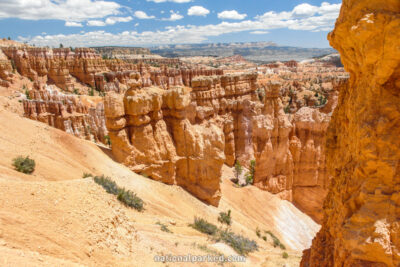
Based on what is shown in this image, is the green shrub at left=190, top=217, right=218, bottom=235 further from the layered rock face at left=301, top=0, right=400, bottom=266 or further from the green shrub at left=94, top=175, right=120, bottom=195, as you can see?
the layered rock face at left=301, top=0, right=400, bottom=266

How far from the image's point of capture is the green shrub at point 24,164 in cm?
1152

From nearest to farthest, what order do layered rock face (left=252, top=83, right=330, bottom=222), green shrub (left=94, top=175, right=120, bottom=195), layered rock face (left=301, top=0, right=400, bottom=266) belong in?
1. layered rock face (left=301, top=0, right=400, bottom=266)
2. green shrub (left=94, top=175, right=120, bottom=195)
3. layered rock face (left=252, top=83, right=330, bottom=222)

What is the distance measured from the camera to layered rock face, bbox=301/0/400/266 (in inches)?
176

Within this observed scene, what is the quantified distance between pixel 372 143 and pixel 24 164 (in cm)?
1236

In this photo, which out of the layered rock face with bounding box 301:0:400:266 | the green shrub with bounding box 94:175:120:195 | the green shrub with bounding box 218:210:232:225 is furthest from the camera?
the green shrub with bounding box 218:210:232:225

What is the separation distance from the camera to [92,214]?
777 centimetres

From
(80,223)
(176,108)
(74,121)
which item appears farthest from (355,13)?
(74,121)

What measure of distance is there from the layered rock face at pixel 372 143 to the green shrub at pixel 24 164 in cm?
1146

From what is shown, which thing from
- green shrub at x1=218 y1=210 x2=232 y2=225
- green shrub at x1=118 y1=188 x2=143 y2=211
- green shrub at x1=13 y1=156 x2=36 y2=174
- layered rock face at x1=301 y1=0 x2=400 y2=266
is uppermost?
layered rock face at x1=301 y1=0 x2=400 y2=266

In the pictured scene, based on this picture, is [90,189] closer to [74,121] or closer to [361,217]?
[361,217]

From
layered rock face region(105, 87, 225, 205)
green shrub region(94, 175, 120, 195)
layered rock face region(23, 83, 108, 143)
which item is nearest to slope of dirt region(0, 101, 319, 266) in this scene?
layered rock face region(105, 87, 225, 205)

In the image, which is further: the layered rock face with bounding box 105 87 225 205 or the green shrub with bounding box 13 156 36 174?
the layered rock face with bounding box 105 87 225 205

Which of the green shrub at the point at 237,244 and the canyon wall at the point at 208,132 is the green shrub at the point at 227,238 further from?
the canyon wall at the point at 208,132

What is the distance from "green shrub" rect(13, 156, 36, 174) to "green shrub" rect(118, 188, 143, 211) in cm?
377
